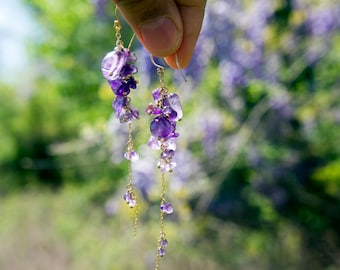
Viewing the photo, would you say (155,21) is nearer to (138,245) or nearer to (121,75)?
(121,75)

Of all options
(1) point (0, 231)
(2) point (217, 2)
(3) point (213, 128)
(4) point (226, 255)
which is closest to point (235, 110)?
(3) point (213, 128)

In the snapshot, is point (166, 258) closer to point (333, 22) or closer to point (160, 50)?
point (333, 22)

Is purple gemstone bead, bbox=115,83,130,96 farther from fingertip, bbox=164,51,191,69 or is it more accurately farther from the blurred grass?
the blurred grass

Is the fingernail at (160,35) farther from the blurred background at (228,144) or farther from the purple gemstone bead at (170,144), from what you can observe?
the blurred background at (228,144)

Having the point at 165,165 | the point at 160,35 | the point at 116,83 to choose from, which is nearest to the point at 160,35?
the point at 160,35

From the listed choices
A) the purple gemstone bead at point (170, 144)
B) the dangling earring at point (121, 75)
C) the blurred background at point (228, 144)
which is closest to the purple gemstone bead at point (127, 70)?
the dangling earring at point (121, 75)

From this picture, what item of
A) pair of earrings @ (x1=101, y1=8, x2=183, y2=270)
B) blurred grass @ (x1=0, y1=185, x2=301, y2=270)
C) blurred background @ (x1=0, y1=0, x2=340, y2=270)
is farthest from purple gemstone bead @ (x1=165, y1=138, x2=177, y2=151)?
blurred grass @ (x1=0, y1=185, x2=301, y2=270)
